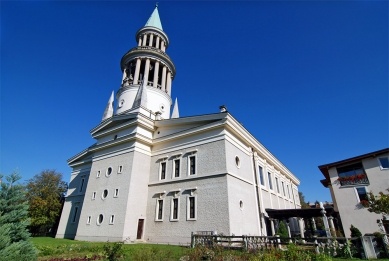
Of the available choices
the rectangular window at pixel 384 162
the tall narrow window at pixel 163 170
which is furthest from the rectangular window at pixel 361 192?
the tall narrow window at pixel 163 170

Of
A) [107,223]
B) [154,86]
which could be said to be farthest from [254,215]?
[154,86]

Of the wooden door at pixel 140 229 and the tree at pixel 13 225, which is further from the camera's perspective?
the wooden door at pixel 140 229

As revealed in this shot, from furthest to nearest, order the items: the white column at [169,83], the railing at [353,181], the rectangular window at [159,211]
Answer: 1. the white column at [169,83]
2. the railing at [353,181]
3. the rectangular window at [159,211]

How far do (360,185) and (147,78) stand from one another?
26.7 m

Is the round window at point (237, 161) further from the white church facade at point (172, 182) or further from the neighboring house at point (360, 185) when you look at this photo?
the neighboring house at point (360, 185)

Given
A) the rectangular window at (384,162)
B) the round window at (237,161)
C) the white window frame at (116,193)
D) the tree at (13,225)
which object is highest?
the rectangular window at (384,162)

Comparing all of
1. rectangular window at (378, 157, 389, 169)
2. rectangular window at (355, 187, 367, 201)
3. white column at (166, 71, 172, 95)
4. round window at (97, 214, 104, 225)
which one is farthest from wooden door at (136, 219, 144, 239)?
rectangular window at (378, 157, 389, 169)

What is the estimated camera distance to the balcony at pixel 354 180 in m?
21.5

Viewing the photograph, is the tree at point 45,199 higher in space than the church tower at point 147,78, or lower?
lower

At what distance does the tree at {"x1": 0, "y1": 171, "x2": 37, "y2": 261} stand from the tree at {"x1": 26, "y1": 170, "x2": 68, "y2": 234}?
2798 centimetres

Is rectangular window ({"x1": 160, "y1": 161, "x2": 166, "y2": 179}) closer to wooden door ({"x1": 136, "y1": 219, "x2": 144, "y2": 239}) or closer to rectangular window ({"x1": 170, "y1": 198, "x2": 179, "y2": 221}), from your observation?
rectangular window ({"x1": 170, "y1": 198, "x2": 179, "y2": 221})

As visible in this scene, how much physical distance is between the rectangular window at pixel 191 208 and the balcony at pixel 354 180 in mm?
16206

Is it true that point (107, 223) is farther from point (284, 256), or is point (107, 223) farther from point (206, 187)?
point (284, 256)

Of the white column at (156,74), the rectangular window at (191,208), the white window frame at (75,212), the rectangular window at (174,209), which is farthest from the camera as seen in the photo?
the white column at (156,74)
